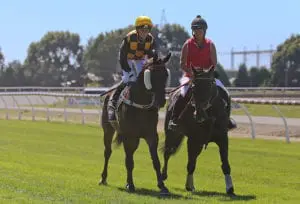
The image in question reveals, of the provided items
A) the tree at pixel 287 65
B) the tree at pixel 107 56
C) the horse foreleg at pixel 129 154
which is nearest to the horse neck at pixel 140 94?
the horse foreleg at pixel 129 154

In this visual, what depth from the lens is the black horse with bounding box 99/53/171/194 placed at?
8.78 m

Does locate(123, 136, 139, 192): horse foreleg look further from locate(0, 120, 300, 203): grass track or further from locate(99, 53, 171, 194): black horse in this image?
locate(0, 120, 300, 203): grass track

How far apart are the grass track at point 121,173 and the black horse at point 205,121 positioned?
1.75 ft

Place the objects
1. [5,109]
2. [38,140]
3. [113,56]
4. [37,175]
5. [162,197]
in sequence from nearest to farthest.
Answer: [162,197]
[37,175]
[38,140]
[5,109]
[113,56]

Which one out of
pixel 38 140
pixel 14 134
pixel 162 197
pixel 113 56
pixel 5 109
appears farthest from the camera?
pixel 113 56

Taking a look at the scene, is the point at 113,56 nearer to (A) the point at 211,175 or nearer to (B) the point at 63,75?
(B) the point at 63,75

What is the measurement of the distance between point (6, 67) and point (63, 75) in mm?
9422

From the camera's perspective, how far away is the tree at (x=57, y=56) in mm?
95688

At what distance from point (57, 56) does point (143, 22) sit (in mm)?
94292

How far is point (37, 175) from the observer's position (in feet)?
34.4

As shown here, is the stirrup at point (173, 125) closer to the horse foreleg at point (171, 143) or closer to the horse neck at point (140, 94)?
the horse foreleg at point (171, 143)

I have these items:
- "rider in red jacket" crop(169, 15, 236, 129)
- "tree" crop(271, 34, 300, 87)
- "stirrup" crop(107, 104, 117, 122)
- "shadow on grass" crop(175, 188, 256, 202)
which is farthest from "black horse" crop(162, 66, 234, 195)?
"tree" crop(271, 34, 300, 87)

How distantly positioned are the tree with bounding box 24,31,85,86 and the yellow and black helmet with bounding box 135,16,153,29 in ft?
278

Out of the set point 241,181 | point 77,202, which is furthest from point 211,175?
point 77,202
